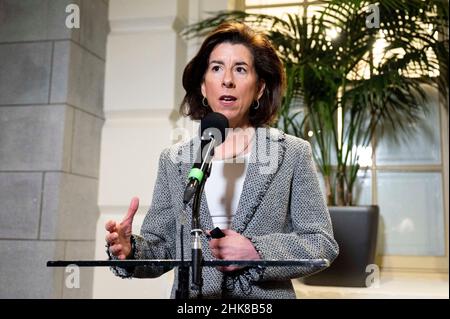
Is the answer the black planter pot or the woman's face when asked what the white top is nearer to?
the woman's face

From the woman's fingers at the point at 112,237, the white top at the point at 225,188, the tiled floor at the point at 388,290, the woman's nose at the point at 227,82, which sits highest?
the woman's nose at the point at 227,82

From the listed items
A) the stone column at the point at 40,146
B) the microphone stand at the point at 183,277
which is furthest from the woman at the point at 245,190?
the stone column at the point at 40,146

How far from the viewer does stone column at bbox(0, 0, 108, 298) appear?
1.46 meters

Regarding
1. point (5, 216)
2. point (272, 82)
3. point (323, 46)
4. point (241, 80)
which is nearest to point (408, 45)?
point (323, 46)

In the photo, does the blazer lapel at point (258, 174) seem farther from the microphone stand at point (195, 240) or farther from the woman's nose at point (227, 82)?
the microphone stand at point (195, 240)

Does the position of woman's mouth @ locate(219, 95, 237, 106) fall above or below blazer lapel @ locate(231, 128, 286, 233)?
above

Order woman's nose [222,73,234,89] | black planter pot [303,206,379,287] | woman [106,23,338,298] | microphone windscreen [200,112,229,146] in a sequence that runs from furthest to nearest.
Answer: black planter pot [303,206,379,287] < woman's nose [222,73,234,89] < woman [106,23,338,298] < microphone windscreen [200,112,229,146]

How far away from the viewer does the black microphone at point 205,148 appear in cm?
62

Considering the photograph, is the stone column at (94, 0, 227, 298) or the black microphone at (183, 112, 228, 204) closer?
the black microphone at (183, 112, 228, 204)

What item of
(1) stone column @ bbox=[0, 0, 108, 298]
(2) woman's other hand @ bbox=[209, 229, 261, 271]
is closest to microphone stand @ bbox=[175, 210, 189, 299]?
(2) woman's other hand @ bbox=[209, 229, 261, 271]

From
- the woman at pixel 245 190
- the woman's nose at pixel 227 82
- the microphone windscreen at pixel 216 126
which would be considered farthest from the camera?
the woman's nose at pixel 227 82

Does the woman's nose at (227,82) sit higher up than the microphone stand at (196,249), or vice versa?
the woman's nose at (227,82)

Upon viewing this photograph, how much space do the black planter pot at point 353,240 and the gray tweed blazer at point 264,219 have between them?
718 mm

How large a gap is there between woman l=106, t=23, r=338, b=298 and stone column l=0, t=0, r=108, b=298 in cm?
60
